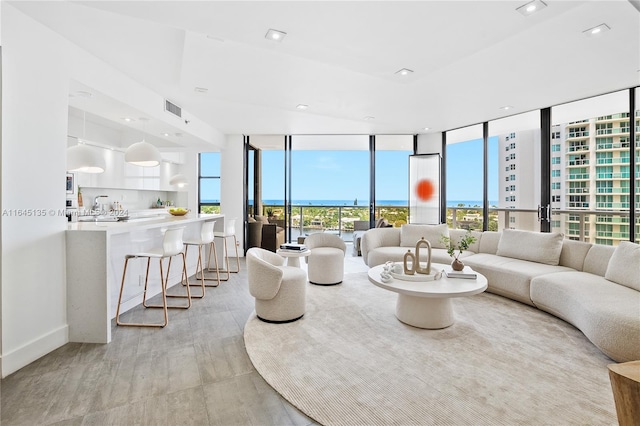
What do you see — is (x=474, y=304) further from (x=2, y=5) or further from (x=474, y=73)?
(x=2, y=5)

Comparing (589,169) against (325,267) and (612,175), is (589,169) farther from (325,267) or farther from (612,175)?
(325,267)

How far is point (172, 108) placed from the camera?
4.65 metres

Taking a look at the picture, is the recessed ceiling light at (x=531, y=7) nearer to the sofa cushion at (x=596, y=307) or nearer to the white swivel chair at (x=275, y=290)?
the sofa cushion at (x=596, y=307)

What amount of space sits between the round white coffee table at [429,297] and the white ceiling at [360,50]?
→ 2.10m

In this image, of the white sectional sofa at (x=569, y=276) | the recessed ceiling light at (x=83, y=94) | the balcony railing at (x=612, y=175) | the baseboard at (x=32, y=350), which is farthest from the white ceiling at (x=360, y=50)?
the baseboard at (x=32, y=350)

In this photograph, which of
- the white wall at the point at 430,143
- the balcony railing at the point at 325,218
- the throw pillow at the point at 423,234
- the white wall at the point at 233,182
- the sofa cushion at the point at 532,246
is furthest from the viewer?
the balcony railing at the point at 325,218

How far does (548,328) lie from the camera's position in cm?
296

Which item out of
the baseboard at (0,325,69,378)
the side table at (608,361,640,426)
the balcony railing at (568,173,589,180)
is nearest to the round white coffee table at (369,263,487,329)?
the side table at (608,361,640,426)

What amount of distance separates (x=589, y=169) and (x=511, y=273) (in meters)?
2.58

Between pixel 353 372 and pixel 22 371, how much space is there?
230 centimetres

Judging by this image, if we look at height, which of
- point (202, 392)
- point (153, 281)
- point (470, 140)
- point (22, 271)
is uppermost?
point (470, 140)

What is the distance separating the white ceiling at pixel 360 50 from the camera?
7.31 feet

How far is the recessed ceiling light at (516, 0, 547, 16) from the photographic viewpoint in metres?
2.11

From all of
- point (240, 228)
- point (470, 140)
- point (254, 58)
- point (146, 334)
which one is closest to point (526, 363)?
point (146, 334)
